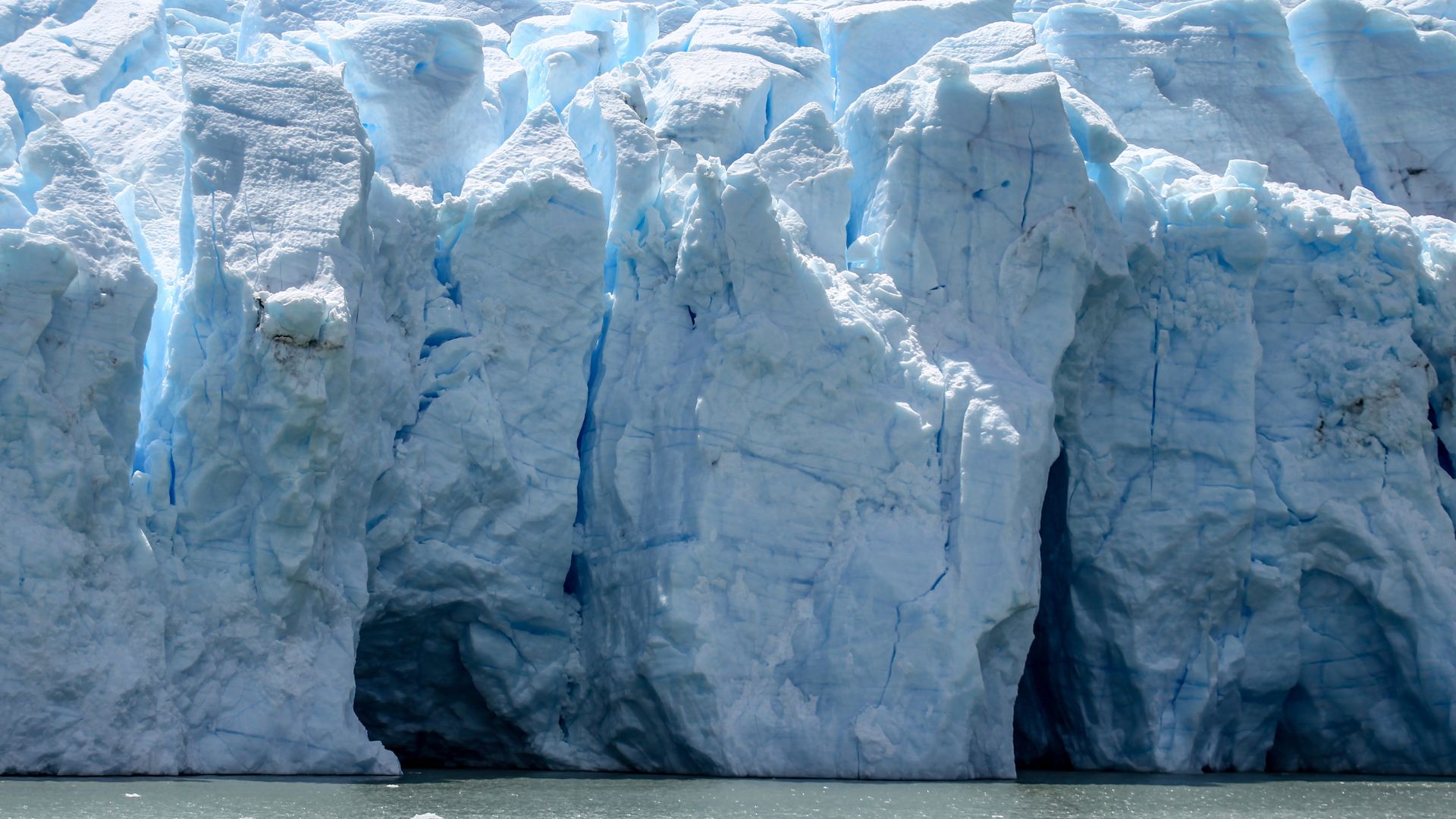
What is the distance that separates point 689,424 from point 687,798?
133 inches

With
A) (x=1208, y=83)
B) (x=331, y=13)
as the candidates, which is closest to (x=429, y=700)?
(x=331, y=13)

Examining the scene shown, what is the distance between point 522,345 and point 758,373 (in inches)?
73.7

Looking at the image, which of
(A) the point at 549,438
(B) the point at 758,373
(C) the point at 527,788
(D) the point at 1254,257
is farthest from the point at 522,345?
(D) the point at 1254,257

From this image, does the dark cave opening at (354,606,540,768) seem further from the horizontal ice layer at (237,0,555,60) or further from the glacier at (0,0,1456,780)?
the horizontal ice layer at (237,0,555,60)

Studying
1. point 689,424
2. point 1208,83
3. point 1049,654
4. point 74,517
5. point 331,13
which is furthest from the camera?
point 331,13

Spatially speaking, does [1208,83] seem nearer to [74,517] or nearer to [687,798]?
[687,798]

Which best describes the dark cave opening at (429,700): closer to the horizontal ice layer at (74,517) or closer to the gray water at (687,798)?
the gray water at (687,798)

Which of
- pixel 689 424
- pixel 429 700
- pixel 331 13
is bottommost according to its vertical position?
pixel 429 700

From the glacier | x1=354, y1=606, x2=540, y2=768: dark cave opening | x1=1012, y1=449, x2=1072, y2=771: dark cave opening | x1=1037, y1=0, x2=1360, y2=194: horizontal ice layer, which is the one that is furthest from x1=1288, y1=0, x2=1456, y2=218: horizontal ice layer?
x1=354, y1=606, x2=540, y2=768: dark cave opening

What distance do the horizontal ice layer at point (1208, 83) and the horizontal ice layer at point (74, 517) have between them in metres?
9.42

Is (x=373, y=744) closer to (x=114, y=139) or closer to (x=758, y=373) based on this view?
(x=758, y=373)

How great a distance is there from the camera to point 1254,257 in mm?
13961

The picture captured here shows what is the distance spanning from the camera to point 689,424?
12.9m

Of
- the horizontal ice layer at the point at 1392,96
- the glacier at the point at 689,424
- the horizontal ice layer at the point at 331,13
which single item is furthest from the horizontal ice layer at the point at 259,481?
the horizontal ice layer at the point at 1392,96
